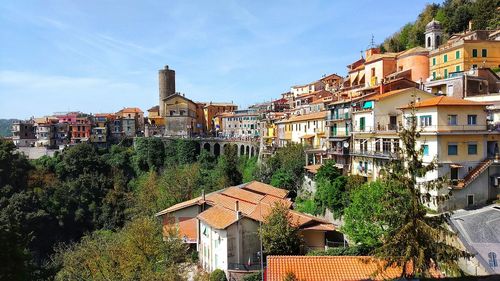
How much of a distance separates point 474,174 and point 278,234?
1350 cm

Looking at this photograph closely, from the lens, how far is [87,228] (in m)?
60.6

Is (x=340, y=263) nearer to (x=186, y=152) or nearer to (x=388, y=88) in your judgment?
(x=388, y=88)

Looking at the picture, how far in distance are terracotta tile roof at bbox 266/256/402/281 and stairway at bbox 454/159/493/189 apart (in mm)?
8413

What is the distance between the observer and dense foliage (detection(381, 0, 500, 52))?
204 ft

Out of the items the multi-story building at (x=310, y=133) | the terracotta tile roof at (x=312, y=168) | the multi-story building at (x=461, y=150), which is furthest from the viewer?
the multi-story building at (x=310, y=133)

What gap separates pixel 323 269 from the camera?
2212 cm

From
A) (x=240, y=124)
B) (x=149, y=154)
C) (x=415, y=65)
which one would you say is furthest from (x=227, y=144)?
(x=415, y=65)

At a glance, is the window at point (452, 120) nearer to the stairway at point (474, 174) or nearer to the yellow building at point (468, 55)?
the stairway at point (474, 174)

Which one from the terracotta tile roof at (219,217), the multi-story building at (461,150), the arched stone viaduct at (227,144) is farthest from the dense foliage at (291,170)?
the arched stone viaduct at (227,144)

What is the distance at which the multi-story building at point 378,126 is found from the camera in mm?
32750

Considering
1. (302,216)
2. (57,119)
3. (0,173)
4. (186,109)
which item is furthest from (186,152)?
(302,216)

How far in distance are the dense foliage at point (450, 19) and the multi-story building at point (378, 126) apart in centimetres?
3390

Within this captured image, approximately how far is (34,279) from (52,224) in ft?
121

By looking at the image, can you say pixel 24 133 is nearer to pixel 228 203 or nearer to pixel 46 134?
pixel 46 134
